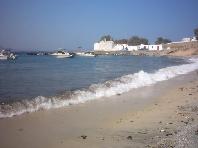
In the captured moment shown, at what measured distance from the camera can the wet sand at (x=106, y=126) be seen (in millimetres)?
7809

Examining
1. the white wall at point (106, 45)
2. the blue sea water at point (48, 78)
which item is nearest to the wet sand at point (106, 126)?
the blue sea water at point (48, 78)

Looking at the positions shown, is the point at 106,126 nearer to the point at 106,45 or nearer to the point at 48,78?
the point at 48,78

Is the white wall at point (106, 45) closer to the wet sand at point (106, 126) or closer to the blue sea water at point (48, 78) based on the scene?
the blue sea water at point (48, 78)

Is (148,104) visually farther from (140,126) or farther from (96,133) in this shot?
(96,133)

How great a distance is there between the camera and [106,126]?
9.70 m

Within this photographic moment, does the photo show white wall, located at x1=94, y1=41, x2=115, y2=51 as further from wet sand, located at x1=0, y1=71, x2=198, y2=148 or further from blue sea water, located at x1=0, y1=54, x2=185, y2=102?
wet sand, located at x1=0, y1=71, x2=198, y2=148

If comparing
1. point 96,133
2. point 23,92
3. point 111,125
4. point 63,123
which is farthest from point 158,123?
point 23,92

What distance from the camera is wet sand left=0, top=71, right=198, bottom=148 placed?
781cm

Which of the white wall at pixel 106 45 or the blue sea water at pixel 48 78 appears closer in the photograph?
the blue sea water at pixel 48 78

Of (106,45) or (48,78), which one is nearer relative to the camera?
(48,78)

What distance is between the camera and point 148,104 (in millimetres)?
14078

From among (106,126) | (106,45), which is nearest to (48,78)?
(106,126)

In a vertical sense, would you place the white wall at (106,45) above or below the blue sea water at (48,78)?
above

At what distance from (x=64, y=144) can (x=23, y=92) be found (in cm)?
846
